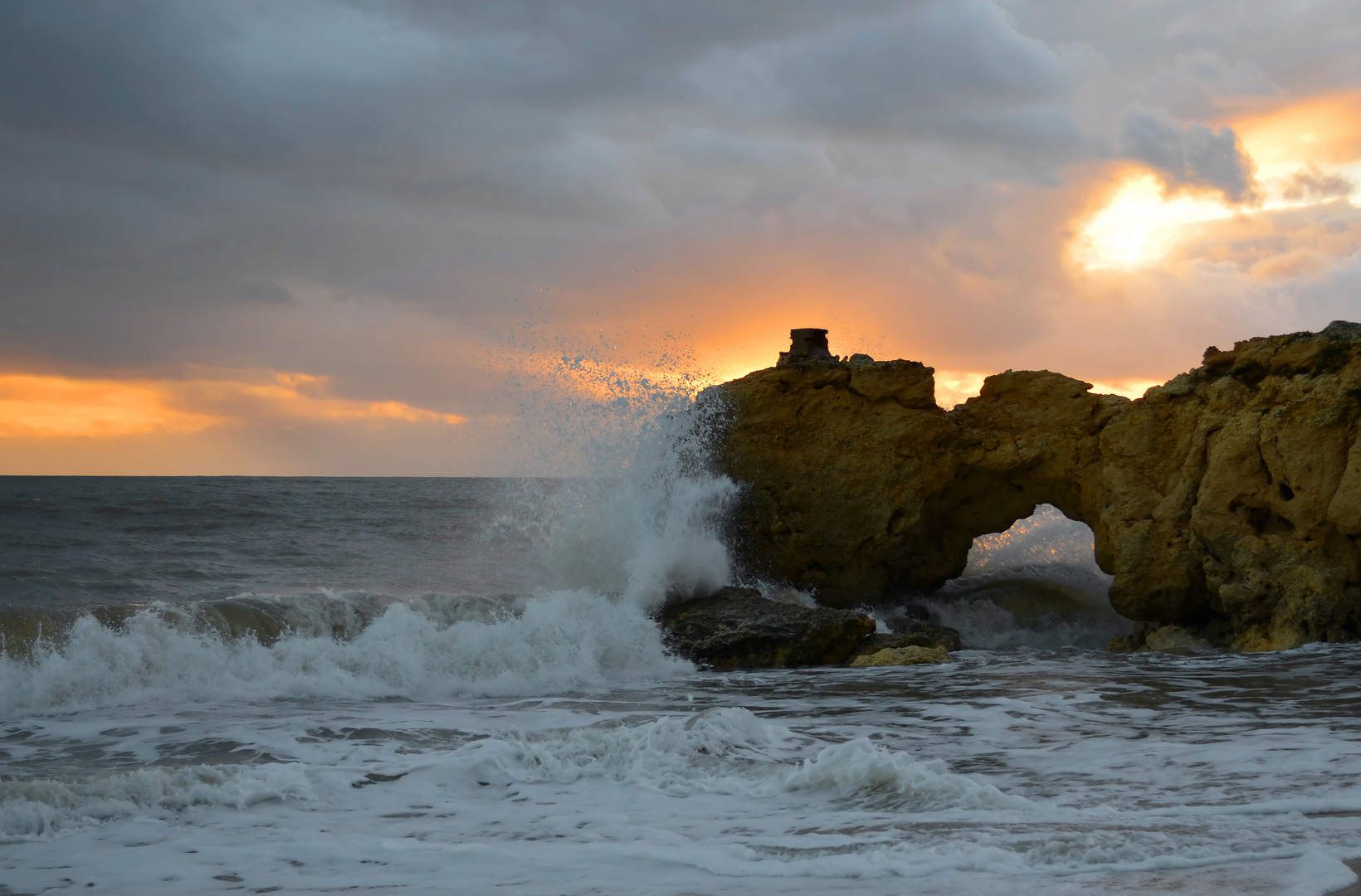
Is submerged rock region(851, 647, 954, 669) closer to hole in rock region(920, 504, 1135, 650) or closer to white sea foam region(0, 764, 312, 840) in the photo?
hole in rock region(920, 504, 1135, 650)

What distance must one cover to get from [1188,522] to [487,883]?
867cm

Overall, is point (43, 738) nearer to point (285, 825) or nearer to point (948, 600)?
point (285, 825)

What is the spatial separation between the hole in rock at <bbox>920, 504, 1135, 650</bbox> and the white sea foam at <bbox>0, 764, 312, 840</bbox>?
828cm

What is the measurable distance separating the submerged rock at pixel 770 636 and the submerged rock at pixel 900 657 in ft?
0.81

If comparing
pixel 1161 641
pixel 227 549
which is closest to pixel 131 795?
pixel 1161 641

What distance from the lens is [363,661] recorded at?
8242 millimetres

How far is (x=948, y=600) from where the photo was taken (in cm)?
1225

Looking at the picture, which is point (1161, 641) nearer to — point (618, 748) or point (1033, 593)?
point (1033, 593)

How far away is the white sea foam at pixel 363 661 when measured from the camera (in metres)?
7.25

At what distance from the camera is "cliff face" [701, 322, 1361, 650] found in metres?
9.27

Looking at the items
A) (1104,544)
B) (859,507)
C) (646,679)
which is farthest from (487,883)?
(1104,544)

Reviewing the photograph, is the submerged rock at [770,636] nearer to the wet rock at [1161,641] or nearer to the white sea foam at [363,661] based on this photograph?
the white sea foam at [363,661]

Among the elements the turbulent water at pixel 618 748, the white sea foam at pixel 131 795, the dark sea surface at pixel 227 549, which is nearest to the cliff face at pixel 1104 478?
the turbulent water at pixel 618 748

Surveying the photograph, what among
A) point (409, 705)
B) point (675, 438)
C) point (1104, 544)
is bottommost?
point (409, 705)
